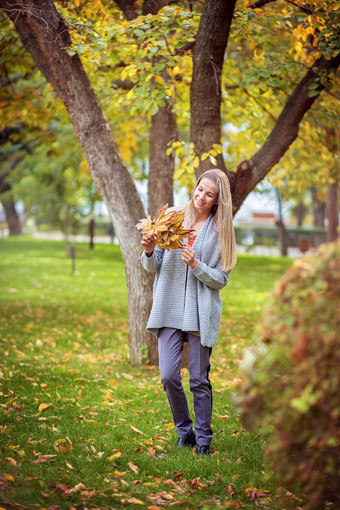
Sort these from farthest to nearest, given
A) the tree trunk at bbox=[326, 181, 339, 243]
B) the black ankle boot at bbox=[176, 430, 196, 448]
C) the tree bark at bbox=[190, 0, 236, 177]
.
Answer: the tree trunk at bbox=[326, 181, 339, 243] → the tree bark at bbox=[190, 0, 236, 177] → the black ankle boot at bbox=[176, 430, 196, 448]

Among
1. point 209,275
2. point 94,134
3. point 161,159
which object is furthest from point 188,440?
point 161,159

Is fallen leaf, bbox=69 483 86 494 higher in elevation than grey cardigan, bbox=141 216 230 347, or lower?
lower

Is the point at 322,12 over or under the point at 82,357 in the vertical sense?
over

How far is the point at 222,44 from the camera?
19.3 ft

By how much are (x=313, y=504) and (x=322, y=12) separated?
4947mm

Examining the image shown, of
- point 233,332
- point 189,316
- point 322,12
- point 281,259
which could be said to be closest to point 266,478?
point 189,316

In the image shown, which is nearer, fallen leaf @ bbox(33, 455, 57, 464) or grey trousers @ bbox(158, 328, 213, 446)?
fallen leaf @ bbox(33, 455, 57, 464)

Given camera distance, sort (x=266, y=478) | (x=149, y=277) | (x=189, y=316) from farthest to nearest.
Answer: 1. (x=149, y=277)
2. (x=189, y=316)
3. (x=266, y=478)

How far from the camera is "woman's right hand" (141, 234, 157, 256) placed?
13.1ft

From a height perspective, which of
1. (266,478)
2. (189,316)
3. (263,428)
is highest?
(189,316)

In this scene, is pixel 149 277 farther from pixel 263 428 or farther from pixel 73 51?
pixel 263 428

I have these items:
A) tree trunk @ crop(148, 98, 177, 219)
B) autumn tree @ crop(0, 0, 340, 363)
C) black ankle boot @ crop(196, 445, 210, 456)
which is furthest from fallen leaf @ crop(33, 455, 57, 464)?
tree trunk @ crop(148, 98, 177, 219)

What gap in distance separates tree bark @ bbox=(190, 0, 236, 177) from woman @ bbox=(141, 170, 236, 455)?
204 centimetres

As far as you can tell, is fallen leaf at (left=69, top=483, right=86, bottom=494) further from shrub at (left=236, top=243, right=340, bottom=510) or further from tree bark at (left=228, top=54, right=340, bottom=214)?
tree bark at (left=228, top=54, right=340, bottom=214)
